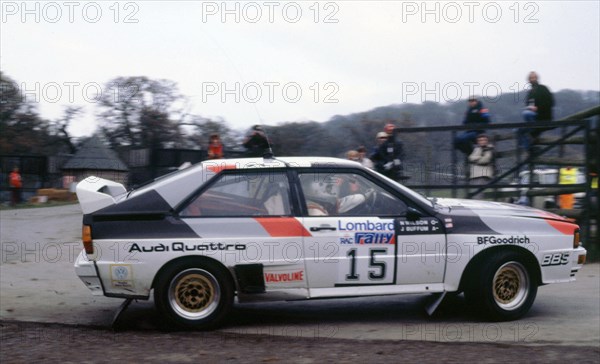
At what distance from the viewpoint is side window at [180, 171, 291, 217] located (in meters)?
6.71

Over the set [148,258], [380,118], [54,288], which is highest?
[380,118]

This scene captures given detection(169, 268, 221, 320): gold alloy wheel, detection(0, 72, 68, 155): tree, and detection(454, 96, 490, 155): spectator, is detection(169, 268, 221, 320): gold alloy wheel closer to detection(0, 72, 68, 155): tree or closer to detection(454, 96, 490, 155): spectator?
detection(454, 96, 490, 155): spectator

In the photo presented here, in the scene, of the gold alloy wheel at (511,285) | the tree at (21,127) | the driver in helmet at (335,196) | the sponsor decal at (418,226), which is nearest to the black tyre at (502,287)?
the gold alloy wheel at (511,285)

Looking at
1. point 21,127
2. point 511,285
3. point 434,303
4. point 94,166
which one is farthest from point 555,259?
point 21,127

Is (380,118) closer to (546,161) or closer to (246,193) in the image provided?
(546,161)

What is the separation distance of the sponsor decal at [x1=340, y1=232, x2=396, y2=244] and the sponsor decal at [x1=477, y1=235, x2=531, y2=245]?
837 millimetres

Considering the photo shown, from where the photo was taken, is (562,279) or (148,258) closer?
(148,258)

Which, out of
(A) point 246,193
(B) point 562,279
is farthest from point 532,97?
(A) point 246,193

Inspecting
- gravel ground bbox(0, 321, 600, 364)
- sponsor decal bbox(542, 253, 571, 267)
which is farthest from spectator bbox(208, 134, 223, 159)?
sponsor decal bbox(542, 253, 571, 267)

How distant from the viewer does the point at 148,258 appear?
648cm

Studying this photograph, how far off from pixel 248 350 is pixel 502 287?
103 inches

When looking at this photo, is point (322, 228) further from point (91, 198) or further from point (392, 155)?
point (392, 155)

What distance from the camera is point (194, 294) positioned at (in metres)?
6.58

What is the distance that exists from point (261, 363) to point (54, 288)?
438 centimetres
